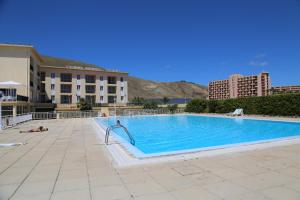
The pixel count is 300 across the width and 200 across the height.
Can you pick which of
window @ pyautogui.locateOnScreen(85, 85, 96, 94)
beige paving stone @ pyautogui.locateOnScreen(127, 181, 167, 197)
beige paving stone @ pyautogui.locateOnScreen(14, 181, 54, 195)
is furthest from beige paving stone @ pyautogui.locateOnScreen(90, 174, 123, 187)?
window @ pyautogui.locateOnScreen(85, 85, 96, 94)

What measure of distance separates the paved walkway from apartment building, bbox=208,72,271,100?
72242 millimetres

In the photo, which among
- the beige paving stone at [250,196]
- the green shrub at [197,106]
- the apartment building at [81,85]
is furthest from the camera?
the apartment building at [81,85]

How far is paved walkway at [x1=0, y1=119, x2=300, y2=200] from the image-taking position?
345 centimetres

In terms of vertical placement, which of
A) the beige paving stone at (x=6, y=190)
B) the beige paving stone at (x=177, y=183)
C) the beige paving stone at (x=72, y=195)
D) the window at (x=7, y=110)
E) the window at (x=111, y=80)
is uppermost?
the window at (x=111, y=80)

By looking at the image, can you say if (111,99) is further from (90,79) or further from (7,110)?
(7,110)

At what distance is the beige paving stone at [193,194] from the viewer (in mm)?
3318

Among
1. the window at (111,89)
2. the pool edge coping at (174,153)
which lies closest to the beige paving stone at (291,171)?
the pool edge coping at (174,153)

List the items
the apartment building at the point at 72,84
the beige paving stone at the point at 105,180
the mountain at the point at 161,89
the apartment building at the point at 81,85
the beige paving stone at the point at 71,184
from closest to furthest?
the beige paving stone at the point at 71,184, the beige paving stone at the point at 105,180, the apartment building at the point at 72,84, the apartment building at the point at 81,85, the mountain at the point at 161,89

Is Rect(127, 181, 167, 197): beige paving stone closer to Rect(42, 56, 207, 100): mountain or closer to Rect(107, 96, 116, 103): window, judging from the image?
Rect(107, 96, 116, 103): window

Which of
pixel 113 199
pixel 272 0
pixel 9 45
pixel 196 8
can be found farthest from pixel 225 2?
pixel 9 45

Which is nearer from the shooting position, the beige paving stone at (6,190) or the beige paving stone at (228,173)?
the beige paving stone at (6,190)

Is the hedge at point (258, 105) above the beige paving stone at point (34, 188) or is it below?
above

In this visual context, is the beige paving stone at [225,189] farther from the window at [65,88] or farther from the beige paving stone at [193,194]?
the window at [65,88]

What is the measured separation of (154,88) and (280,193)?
437 ft
